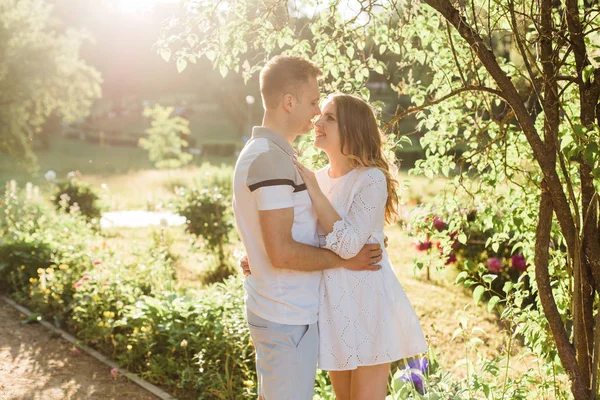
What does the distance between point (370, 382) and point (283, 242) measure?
0.71 m

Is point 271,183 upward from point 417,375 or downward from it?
upward

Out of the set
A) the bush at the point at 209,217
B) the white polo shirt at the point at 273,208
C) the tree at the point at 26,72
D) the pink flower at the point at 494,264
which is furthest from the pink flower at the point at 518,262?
the tree at the point at 26,72

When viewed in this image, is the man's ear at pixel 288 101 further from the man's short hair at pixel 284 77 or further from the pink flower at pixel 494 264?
the pink flower at pixel 494 264

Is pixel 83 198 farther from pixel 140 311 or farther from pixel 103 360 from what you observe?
pixel 103 360

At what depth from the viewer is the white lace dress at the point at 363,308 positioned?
2539mm

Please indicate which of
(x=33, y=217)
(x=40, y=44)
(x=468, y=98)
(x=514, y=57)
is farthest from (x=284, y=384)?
(x=40, y=44)

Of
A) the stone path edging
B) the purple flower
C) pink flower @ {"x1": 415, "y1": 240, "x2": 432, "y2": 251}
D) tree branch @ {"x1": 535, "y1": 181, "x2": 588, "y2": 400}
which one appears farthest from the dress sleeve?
the stone path edging

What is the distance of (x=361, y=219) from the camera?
2.53 meters

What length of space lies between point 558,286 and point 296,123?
2150 mm

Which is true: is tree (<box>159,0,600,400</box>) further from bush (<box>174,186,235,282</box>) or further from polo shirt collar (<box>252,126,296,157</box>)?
bush (<box>174,186,235,282</box>)

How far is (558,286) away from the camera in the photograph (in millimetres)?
3803

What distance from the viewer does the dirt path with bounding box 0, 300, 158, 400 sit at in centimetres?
462

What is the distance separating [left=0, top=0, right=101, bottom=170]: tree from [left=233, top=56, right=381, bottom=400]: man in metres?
22.5

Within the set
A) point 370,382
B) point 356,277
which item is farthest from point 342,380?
point 356,277
